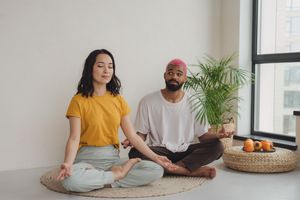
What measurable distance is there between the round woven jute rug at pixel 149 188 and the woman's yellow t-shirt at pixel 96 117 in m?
0.36

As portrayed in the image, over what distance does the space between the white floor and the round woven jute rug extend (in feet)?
0.19

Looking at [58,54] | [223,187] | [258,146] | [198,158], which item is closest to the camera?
[223,187]

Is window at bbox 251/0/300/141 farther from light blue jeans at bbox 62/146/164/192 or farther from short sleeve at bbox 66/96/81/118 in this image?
short sleeve at bbox 66/96/81/118

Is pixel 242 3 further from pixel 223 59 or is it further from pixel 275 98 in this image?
pixel 275 98

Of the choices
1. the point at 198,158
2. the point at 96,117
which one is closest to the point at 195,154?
the point at 198,158

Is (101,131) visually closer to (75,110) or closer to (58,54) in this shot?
(75,110)

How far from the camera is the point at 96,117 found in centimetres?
303

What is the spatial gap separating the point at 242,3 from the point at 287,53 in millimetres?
781

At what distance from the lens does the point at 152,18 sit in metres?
4.41

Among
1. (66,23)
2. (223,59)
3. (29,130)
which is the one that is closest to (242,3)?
(223,59)

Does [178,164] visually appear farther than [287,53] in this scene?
No

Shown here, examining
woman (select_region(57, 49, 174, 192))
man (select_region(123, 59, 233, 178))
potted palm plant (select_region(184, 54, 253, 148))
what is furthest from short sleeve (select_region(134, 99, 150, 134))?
potted palm plant (select_region(184, 54, 253, 148))

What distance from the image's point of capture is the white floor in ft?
A: 9.41

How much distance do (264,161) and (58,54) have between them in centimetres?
214
